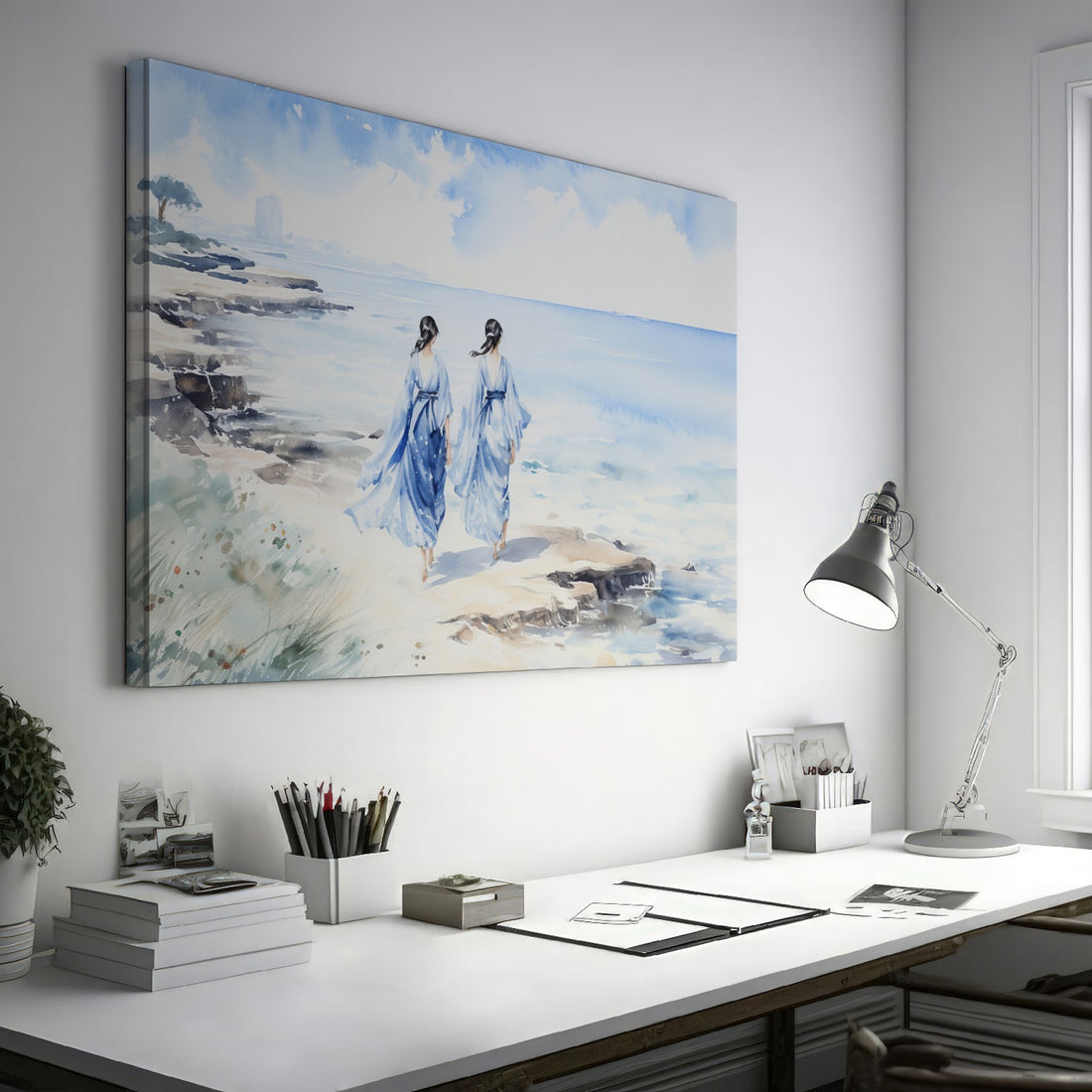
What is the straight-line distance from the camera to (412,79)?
7.99 ft

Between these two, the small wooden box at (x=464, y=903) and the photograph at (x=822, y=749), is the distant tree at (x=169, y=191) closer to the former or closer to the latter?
the small wooden box at (x=464, y=903)

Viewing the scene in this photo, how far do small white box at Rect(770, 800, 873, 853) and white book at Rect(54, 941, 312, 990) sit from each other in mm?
1274

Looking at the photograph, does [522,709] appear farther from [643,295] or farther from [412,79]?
[412,79]

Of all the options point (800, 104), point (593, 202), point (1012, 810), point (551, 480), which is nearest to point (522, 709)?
point (551, 480)

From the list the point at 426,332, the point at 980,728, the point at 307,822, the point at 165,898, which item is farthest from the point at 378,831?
the point at 980,728

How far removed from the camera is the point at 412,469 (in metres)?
2.38

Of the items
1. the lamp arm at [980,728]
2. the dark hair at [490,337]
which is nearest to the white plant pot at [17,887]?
the dark hair at [490,337]

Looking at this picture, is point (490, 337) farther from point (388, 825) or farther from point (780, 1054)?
point (780, 1054)

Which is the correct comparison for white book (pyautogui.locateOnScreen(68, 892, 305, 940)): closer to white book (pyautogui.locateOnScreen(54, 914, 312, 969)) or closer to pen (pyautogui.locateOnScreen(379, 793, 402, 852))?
white book (pyautogui.locateOnScreen(54, 914, 312, 969))

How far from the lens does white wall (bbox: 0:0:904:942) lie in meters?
1.96

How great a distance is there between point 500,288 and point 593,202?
33 cm

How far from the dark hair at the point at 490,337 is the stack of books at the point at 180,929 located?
1.03m

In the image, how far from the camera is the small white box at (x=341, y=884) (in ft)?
6.99

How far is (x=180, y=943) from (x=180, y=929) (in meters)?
0.02
